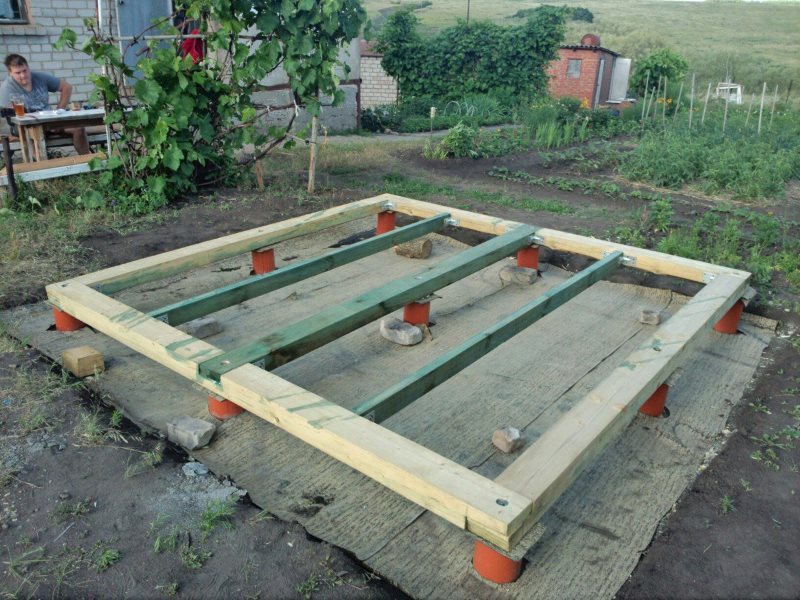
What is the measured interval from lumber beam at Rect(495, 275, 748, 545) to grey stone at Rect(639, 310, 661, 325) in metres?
0.63

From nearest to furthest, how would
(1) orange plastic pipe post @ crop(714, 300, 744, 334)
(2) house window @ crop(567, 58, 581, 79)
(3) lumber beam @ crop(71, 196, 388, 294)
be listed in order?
1. (3) lumber beam @ crop(71, 196, 388, 294)
2. (1) orange plastic pipe post @ crop(714, 300, 744, 334)
3. (2) house window @ crop(567, 58, 581, 79)

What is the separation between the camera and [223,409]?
271 cm

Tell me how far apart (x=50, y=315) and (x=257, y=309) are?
3.62ft

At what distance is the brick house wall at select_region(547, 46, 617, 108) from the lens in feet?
55.9

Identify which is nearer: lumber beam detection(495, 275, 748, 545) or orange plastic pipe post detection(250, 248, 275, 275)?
lumber beam detection(495, 275, 748, 545)

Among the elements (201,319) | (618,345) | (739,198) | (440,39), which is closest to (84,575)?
(201,319)

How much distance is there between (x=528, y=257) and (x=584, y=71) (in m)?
14.5

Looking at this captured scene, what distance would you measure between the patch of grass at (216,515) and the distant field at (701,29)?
2569cm

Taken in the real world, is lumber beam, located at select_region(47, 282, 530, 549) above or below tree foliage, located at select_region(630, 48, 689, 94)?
below

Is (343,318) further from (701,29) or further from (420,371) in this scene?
(701,29)

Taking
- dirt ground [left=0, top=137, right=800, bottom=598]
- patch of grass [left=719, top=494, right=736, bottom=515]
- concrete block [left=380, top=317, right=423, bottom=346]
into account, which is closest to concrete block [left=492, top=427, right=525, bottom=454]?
dirt ground [left=0, top=137, right=800, bottom=598]

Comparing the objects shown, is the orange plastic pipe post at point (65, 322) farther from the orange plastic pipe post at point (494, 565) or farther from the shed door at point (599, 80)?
the shed door at point (599, 80)

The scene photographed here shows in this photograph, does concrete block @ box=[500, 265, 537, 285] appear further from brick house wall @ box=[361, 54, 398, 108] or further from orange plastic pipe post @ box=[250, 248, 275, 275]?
brick house wall @ box=[361, 54, 398, 108]

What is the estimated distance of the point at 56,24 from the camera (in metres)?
7.49
